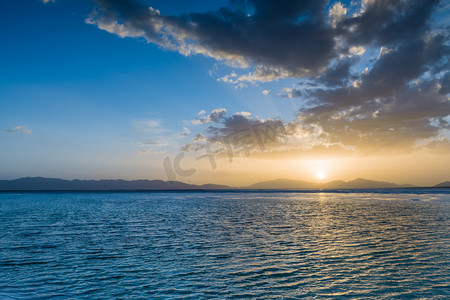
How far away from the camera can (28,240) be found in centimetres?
2809

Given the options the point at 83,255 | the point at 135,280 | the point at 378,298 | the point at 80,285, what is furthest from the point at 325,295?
the point at 83,255

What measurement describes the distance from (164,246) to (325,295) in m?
15.6

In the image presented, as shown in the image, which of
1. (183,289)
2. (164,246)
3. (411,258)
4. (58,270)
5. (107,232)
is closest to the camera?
(183,289)

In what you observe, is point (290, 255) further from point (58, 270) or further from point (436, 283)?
point (58, 270)

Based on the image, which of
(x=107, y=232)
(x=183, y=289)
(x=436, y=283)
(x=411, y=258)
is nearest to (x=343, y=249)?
(x=411, y=258)

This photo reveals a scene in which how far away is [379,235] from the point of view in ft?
98.1

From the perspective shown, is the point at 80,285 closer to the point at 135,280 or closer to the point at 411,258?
the point at 135,280

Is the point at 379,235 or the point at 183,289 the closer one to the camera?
the point at 183,289

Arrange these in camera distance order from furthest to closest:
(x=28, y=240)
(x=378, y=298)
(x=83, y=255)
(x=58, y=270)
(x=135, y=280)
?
(x=28, y=240)
(x=83, y=255)
(x=58, y=270)
(x=135, y=280)
(x=378, y=298)

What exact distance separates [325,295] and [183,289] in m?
7.26

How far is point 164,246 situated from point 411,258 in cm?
1991

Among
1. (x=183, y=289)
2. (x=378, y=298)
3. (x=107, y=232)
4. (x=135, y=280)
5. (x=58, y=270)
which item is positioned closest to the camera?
(x=378, y=298)

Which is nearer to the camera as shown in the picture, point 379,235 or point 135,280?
point 135,280

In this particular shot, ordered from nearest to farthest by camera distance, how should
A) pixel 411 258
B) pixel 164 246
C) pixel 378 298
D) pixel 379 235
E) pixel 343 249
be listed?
pixel 378 298, pixel 411 258, pixel 343 249, pixel 164 246, pixel 379 235
